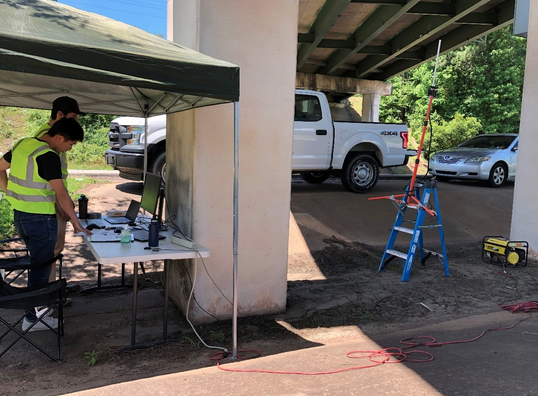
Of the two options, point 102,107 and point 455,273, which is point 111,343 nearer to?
point 102,107

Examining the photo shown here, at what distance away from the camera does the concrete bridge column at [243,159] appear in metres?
4.52

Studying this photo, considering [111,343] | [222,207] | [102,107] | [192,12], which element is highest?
[192,12]

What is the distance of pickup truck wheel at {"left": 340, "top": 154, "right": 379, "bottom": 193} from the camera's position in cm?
1060

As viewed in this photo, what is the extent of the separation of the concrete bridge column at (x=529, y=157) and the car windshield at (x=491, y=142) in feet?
21.7

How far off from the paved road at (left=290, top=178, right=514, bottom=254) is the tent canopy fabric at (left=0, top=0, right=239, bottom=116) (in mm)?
4514

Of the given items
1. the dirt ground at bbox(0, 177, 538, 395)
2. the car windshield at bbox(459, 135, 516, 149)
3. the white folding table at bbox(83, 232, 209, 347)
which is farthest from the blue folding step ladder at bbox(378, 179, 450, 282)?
the car windshield at bbox(459, 135, 516, 149)

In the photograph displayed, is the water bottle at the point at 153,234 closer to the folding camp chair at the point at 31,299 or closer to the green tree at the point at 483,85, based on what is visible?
the folding camp chair at the point at 31,299

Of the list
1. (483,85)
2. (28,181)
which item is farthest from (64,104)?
(483,85)

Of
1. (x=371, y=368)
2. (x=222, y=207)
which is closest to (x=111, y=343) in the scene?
(x=222, y=207)

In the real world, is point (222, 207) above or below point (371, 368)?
above

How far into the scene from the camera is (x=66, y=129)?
4031 mm

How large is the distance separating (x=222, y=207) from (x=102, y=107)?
2.45 m

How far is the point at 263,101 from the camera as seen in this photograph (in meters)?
4.73

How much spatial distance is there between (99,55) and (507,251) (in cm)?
638
